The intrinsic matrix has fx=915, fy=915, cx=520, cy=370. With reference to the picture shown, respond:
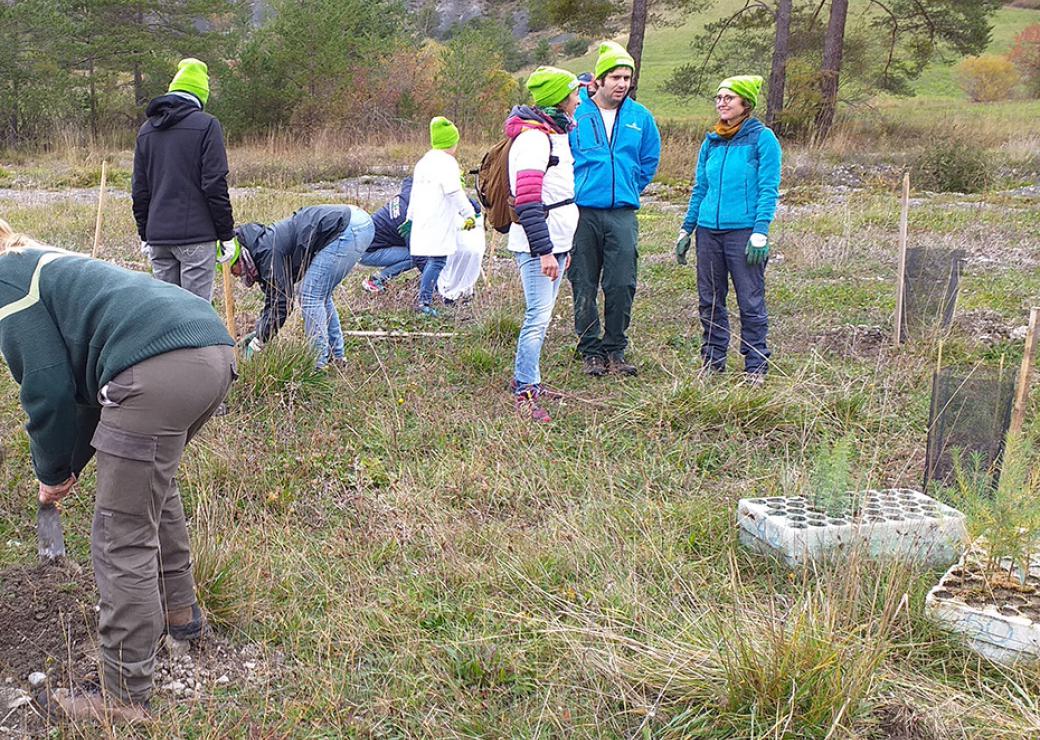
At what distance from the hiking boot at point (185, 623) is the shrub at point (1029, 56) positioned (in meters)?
45.1

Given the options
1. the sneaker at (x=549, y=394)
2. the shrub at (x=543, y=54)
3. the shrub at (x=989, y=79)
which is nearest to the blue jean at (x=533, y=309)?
the sneaker at (x=549, y=394)

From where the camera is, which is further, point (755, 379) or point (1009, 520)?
point (755, 379)

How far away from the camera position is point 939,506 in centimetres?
331

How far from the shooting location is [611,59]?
5188mm

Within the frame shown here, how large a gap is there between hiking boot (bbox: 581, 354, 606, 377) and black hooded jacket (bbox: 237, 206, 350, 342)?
5.44ft

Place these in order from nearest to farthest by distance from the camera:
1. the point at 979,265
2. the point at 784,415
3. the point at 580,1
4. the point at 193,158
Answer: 1. the point at 784,415
2. the point at 193,158
3. the point at 979,265
4. the point at 580,1

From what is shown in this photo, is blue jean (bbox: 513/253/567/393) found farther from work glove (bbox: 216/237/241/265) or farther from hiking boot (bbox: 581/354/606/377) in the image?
work glove (bbox: 216/237/241/265)

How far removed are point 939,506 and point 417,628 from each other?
6.30 ft

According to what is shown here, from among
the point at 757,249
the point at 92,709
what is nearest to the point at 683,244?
the point at 757,249

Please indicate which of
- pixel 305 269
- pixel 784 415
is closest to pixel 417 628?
pixel 784 415

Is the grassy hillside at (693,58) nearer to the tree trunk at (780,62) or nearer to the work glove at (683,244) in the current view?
the tree trunk at (780,62)

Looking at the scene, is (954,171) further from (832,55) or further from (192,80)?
(192,80)

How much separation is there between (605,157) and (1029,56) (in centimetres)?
4579

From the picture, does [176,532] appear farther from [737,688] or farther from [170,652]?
[737,688]
